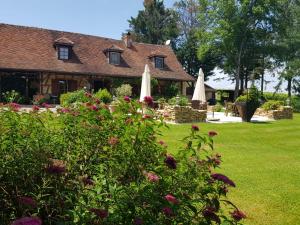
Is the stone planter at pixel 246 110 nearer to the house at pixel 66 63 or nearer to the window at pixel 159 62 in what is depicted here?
the house at pixel 66 63

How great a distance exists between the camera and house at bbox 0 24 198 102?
2545cm

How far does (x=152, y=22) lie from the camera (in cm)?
5159

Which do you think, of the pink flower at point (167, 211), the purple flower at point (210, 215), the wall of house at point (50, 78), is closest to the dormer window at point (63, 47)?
the wall of house at point (50, 78)

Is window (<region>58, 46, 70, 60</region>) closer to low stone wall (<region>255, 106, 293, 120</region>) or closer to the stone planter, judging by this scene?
the stone planter

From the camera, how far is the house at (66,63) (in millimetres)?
25453

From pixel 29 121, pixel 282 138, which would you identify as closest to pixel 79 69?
pixel 282 138

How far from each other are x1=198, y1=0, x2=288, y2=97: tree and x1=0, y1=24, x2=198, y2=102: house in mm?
9725

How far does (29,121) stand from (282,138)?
11400 mm

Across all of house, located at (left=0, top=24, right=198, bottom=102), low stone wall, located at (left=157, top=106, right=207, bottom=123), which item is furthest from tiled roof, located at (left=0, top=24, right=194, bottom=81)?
low stone wall, located at (left=157, top=106, right=207, bottom=123)

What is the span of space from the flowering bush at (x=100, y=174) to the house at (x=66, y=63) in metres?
22.3

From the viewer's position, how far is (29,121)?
3.33 m

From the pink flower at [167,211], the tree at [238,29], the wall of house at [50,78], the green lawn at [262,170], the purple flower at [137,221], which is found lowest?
the green lawn at [262,170]

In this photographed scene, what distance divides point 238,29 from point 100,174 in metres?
38.1

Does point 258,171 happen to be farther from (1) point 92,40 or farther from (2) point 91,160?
(1) point 92,40
